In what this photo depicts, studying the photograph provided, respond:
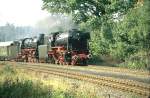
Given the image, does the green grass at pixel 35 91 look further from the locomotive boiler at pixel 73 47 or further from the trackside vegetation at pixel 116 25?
the locomotive boiler at pixel 73 47

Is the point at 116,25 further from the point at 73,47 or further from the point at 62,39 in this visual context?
the point at 62,39

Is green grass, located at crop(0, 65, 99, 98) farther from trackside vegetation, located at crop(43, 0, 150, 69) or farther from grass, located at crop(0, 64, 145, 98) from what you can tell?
trackside vegetation, located at crop(43, 0, 150, 69)

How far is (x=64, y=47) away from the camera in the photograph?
1198 inches

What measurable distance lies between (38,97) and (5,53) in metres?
33.8

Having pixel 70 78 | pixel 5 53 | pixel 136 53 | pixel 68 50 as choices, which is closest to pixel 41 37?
pixel 68 50

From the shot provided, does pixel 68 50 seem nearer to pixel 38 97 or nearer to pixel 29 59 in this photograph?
pixel 29 59

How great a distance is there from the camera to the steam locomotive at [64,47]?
97.5 feet

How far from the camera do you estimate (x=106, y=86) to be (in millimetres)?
16031

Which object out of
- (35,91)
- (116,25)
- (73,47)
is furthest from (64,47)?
(35,91)

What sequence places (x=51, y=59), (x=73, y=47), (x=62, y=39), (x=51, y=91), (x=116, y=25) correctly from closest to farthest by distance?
(x=51, y=91)
(x=116, y=25)
(x=73, y=47)
(x=62, y=39)
(x=51, y=59)

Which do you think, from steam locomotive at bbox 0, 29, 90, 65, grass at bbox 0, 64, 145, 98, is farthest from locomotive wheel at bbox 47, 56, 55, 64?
grass at bbox 0, 64, 145, 98

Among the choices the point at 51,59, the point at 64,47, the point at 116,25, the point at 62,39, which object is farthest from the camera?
the point at 51,59

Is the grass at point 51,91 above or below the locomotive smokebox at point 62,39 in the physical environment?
below

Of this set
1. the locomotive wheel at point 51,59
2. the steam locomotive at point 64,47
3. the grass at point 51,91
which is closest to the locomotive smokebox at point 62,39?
the steam locomotive at point 64,47
